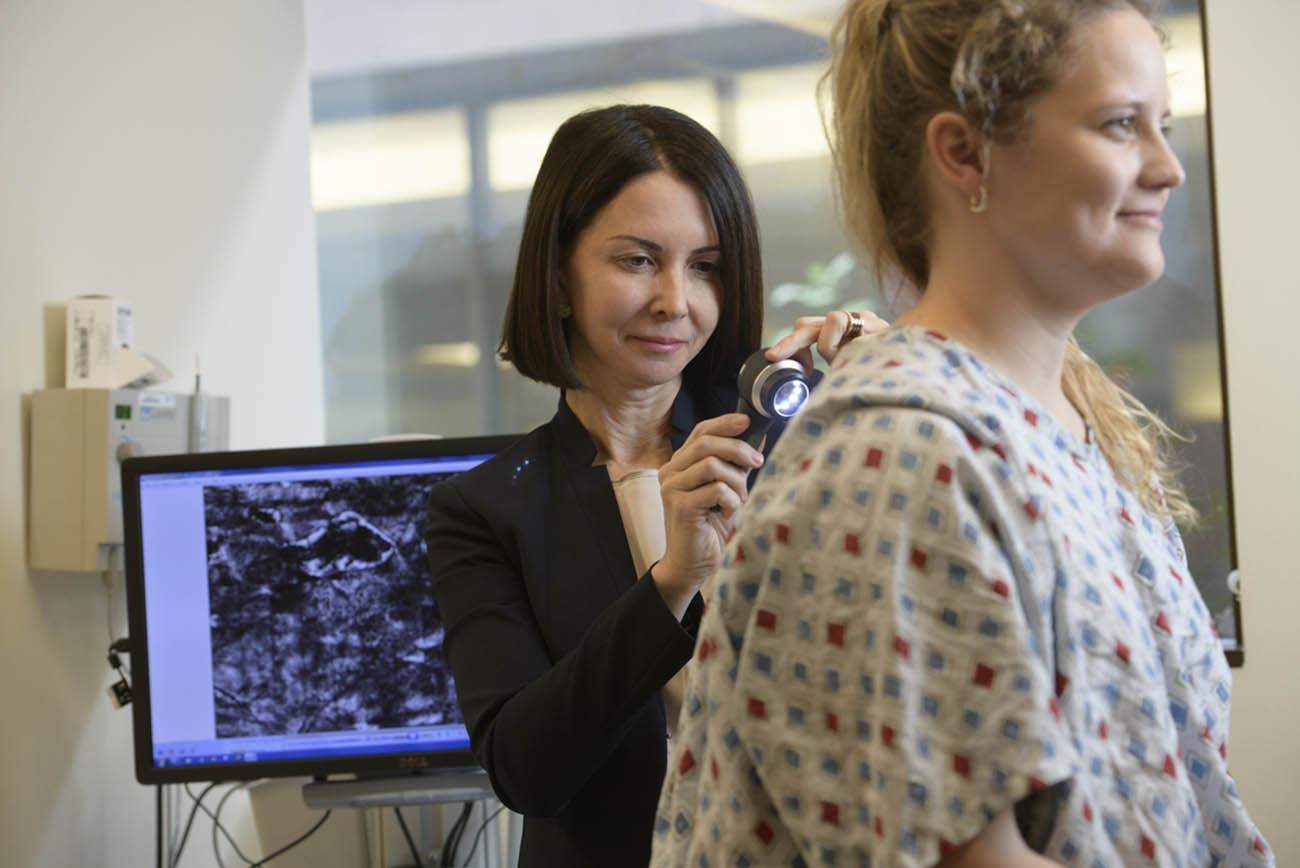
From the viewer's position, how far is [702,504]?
3.65 feet

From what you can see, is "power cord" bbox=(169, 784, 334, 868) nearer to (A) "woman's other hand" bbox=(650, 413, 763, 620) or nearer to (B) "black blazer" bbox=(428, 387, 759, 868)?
(B) "black blazer" bbox=(428, 387, 759, 868)

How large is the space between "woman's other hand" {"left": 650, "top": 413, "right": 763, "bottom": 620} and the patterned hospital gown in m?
0.32

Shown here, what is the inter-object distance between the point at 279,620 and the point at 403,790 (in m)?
0.32

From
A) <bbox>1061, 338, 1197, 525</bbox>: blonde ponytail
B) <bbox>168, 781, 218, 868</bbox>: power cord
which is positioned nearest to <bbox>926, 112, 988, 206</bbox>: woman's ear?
<bbox>1061, 338, 1197, 525</bbox>: blonde ponytail

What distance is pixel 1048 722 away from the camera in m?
0.66

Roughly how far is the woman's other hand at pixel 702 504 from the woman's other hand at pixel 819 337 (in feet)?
0.23

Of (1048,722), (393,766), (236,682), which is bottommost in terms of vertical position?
(393,766)

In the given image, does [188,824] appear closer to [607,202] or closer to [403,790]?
[403,790]

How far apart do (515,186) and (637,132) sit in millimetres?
2110

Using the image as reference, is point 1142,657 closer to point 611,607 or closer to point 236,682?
point 611,607

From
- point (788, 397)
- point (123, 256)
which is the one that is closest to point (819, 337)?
point (788, 397)

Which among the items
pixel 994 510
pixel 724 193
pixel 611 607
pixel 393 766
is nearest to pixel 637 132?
pixel 724 193

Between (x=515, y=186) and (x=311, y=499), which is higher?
(x=515, y=186)

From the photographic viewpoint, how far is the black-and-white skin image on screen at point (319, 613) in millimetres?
2072
